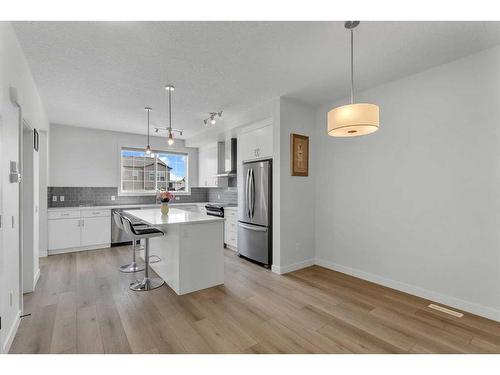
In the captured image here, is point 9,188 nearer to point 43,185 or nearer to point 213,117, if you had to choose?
point 213,117

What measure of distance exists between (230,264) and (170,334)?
6.68 feet

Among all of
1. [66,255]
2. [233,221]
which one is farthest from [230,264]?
[66,255]

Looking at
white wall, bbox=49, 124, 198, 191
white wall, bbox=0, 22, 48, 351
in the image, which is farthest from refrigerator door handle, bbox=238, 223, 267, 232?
white wall, bbox=49, 124, 198, 191

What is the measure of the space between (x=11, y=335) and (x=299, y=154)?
3791 mm

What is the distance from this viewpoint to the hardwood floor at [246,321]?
1.96m

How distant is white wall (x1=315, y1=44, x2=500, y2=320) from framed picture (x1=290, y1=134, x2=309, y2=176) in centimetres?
53

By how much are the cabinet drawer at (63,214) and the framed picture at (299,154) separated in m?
4.41

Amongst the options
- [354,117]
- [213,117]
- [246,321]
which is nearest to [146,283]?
[246,321]

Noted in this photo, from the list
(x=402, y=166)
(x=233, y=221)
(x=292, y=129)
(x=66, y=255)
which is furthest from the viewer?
(x=233, y=221)

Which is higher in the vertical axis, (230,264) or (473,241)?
(473,241)

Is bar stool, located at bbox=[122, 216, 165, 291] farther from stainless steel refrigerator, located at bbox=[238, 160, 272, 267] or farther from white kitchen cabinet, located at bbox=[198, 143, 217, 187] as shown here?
white kitchen cabinet, located at bbox=[198, 143, 217, 187]

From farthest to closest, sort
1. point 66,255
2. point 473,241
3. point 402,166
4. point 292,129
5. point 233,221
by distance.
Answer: point 233,221, point 66,255, point 292,129, point 402,166, point 473,241

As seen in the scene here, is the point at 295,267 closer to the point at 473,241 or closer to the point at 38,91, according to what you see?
the point at 473,241

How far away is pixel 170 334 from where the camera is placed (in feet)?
6.93
